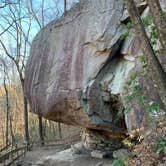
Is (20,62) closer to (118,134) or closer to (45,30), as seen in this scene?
(45,30)

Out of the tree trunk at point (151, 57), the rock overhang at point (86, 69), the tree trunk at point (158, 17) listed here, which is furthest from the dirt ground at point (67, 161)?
the tree trunk at point (158, 17)

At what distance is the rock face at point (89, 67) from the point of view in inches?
299

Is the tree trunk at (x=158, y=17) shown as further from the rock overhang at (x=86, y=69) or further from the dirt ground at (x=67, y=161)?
the dirt ground at (x=67, y=161)

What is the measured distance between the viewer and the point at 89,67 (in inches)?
315

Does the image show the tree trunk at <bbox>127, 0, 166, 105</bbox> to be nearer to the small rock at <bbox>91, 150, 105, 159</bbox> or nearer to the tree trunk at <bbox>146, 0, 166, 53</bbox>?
the tree trunk at <bbox>146, 0, 166, 53</bbox>

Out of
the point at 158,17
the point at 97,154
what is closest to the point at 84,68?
the point at 97,154

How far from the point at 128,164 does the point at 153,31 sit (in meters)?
2.06

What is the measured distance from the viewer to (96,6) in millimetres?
8141

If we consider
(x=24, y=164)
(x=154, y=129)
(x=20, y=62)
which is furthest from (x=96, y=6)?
(x=20, y=62)

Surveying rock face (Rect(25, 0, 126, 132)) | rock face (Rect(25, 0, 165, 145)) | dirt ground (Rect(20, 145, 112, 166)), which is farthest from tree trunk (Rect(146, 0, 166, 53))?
dirt ground (Rect(20, 145, 112, 166))

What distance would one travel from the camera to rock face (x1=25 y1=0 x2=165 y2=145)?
7594mm

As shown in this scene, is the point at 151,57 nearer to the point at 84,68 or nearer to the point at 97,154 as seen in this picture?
the point at 84,68

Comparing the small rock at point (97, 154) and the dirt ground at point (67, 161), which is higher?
the small rock at point (97, 154)

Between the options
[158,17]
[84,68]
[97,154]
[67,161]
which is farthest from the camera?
[67,161]
